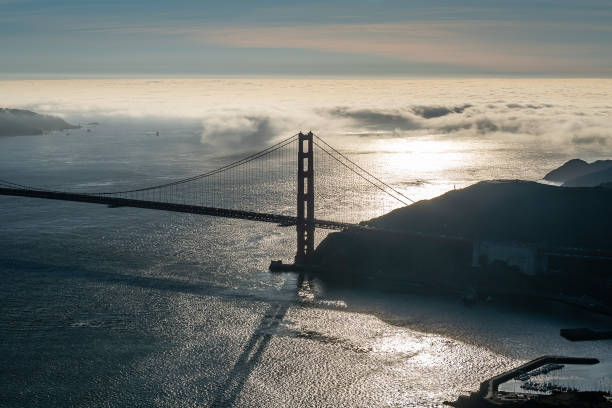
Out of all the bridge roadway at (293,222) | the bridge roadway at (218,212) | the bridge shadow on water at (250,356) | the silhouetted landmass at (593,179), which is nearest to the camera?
the bridge shadow on water at (250,356)

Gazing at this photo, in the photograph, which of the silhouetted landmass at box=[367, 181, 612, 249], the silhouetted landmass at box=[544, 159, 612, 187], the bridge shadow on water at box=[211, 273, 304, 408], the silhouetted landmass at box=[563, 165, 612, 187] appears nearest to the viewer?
the bridge shadow on water at box=[211, 273, 304, 408]

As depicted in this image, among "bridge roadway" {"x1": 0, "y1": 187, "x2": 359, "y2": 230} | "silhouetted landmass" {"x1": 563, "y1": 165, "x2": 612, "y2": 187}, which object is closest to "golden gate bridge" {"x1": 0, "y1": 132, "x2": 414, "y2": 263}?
"bridge roadway" {"x1": 0, "y1": 187, "x2": 359, "y2": 230}

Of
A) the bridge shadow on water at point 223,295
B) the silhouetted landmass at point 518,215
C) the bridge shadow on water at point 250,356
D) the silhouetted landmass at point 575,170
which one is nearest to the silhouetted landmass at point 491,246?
the silhouetted landmass at point 518,215

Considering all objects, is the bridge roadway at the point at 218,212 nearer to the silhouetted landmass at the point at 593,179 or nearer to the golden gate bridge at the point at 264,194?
the golden gate bridge at the point at 264,194

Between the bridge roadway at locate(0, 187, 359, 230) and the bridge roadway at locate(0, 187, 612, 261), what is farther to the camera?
the bridge roadway at locate(0, 187, 359, 230)

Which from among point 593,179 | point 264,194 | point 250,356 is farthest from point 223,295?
point 593,179

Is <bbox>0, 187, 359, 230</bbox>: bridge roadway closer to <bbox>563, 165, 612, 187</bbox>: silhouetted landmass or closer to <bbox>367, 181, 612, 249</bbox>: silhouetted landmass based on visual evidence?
<bbox>367, 181, 612, 249</bbox>: silhouetted landmass
